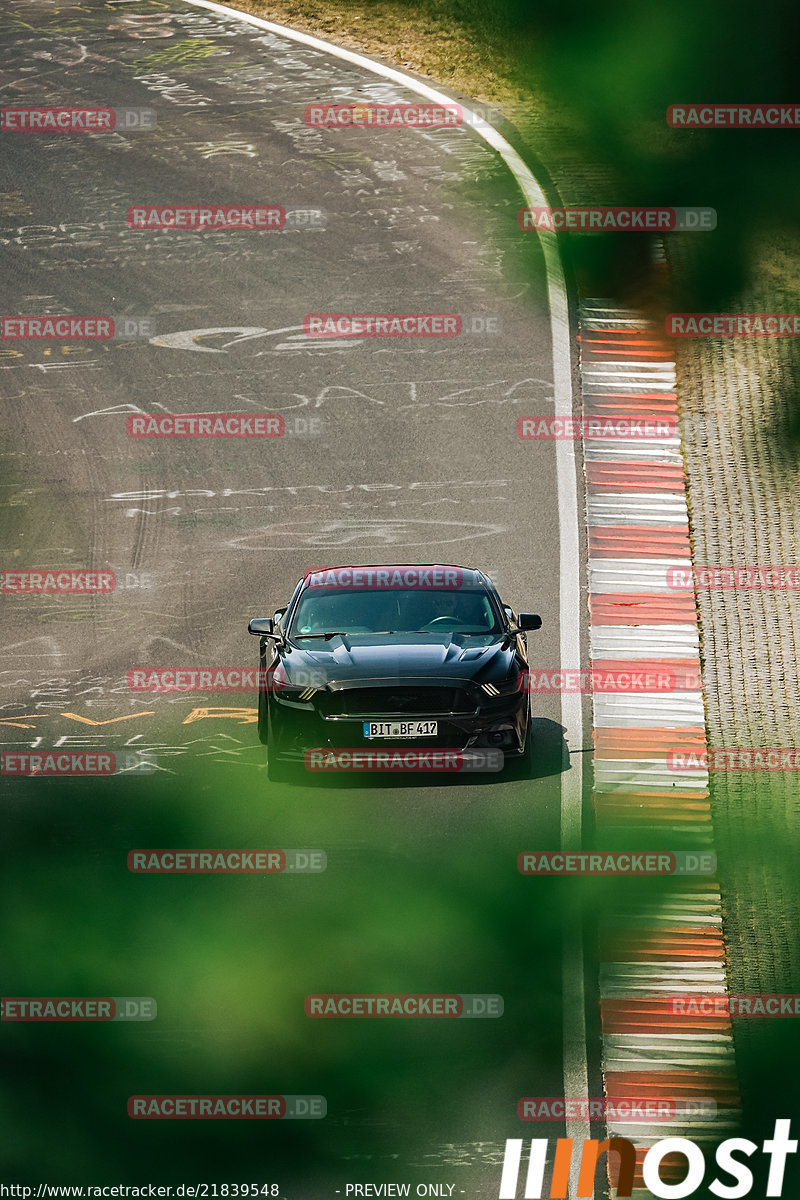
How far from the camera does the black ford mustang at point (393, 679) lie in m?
12.6

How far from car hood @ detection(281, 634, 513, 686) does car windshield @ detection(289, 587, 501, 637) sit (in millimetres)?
270

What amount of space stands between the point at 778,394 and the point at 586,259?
4.27m

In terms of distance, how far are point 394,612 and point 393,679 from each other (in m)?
1.34

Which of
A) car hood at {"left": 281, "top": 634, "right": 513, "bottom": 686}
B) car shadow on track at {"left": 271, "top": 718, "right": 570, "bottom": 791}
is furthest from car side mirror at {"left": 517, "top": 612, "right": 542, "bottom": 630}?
car shadow on track at {"left": 271, "top": 718, "right": 570, "bottom": 791}

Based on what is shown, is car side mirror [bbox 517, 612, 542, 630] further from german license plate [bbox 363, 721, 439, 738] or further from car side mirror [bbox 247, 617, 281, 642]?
car side mirror [bbox 247, 617, 281, 642]

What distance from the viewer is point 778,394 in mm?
20672

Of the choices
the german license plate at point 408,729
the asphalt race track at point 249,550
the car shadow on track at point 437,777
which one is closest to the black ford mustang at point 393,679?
the german license plate at point 408,729

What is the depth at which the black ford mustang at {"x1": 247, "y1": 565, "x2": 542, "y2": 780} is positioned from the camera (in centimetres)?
1259

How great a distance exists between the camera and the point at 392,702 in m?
12.6

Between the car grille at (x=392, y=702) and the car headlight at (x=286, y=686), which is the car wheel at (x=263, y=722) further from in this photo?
the car grille at (x=392, y=702)

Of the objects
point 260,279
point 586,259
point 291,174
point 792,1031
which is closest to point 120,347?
point 260,279

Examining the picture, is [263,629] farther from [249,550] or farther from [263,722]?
[249,550]

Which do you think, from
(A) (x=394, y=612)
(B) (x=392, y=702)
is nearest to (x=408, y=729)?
(B) (x=392, y=702)

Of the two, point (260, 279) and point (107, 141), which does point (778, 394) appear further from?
point (107, 141)
